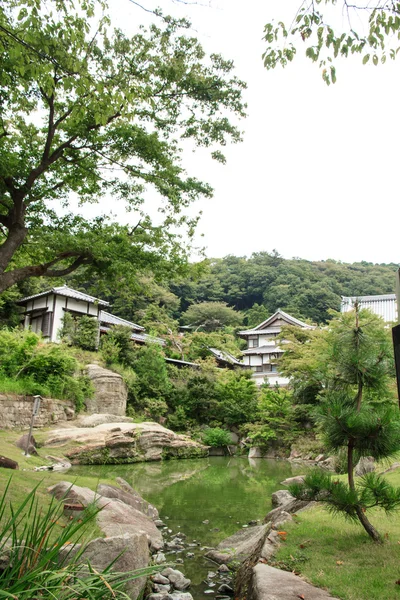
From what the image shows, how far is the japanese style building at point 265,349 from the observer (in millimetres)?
30191

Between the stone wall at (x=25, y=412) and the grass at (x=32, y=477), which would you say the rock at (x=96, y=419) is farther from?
the grass at (x=32, y=477)

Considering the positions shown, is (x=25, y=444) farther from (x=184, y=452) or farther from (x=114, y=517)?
(x=184, y=452)

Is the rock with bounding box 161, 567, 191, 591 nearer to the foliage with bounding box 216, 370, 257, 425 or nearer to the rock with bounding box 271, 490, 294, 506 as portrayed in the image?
the rock with bounding box 271, 490, 294, 506

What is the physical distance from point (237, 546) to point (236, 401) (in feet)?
52.1

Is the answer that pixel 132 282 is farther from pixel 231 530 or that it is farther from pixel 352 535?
pixel 352 535

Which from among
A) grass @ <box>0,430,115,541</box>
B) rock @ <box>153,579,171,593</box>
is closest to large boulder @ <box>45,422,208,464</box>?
grass @ <box>0,430,115,541</box>

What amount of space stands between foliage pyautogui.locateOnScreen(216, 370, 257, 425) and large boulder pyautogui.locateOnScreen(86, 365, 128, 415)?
5.28 metres

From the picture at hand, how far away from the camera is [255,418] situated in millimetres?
21000

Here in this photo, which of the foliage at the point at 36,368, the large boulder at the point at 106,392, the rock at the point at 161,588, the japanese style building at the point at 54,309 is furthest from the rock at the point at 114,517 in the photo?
the japanese style building at the point at 54,309

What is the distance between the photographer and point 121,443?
1385 centimetres

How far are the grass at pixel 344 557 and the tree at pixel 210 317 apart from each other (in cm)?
3212

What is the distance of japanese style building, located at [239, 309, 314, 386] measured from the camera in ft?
99.1

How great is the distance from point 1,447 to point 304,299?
36.2m

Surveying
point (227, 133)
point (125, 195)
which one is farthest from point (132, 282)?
point (227, 133)
